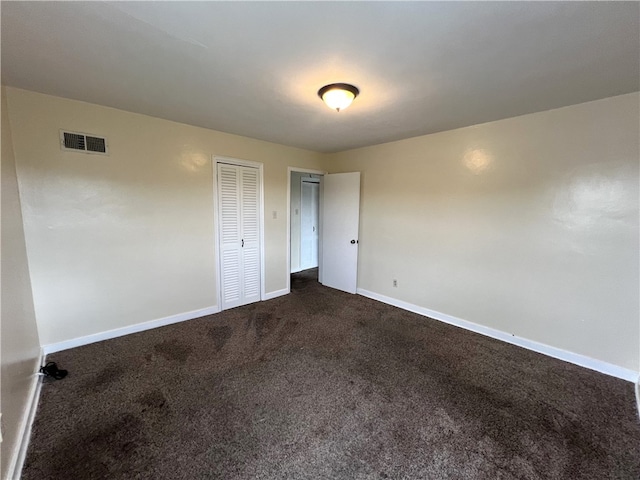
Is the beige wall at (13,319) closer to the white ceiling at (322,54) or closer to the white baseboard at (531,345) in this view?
the white ceiling at (322,54)

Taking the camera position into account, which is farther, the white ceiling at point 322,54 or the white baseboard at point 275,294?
the white baseboard at point 275,294

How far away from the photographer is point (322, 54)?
5.42 feet

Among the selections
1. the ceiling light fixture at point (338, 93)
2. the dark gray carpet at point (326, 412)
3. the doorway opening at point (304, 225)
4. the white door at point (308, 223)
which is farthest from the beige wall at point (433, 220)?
the white door at point (308, 223)

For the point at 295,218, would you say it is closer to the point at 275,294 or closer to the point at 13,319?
the point at 275,294

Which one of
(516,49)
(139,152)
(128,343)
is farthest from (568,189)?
(128,343)

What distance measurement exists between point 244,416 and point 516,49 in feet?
9.59

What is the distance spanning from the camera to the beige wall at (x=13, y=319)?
1.44 m

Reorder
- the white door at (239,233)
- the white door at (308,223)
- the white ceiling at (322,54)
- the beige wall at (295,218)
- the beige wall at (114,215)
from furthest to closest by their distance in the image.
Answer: the white door at (308,223), the beige wall at (295,218), the white door at (239,233), the beige wall at (114,215), the white ceiling at (322,54)

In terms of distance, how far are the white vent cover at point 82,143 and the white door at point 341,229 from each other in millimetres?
3012

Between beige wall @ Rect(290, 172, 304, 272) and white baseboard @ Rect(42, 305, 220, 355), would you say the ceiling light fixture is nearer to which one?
white baseboard @ Rect(42, 305, 220, 355)

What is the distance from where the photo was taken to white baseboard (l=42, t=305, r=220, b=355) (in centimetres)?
256

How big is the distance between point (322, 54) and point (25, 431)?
9.72ft

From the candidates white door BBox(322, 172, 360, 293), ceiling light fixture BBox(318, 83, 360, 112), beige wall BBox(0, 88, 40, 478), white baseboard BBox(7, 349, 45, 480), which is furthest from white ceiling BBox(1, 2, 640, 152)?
white baseboard BBox(7, 349, 45, 480)

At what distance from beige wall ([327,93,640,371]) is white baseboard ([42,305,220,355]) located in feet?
9.13
